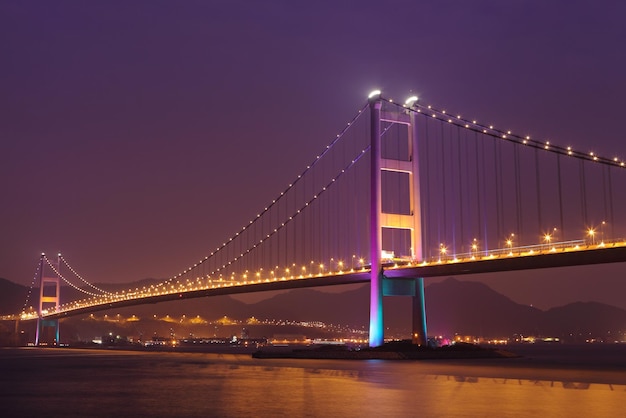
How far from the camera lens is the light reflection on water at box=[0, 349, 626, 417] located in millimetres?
21391

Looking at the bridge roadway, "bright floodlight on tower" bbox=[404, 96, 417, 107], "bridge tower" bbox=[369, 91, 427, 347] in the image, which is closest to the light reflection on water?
the bridge roadway

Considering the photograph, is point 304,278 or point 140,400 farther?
point 304,278

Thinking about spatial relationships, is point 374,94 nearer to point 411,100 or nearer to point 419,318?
point 411,100

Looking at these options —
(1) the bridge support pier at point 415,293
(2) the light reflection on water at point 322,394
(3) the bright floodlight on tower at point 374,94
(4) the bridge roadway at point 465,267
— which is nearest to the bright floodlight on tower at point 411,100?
(3) the bright floodlight on tower at point 374,94

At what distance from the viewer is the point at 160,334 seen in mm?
180250

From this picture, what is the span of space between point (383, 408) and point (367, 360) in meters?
27.8

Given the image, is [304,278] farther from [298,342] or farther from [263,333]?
[263,333]

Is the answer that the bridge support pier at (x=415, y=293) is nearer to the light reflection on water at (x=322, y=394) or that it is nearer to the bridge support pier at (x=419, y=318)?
the bridge support pier at (x=419, y=318)

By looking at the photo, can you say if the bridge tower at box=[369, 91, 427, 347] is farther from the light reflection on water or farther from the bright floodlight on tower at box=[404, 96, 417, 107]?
the light reflection on water

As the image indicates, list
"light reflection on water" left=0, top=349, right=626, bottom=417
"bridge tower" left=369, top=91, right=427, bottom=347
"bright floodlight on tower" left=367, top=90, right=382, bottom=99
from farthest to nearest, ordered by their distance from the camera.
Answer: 1. "bright floodlight on tower" left=367, top=90, right=382, bottom=99
2. "bridge tower" left=369, top=91, right=427, bottom=347
3. "light reflection on water" left=0, top=349, right=626, bottom=417

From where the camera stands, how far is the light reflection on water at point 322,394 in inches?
842

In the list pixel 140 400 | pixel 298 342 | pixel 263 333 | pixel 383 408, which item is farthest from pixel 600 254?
pixel 263 333

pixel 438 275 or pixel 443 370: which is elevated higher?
pixel 438 275

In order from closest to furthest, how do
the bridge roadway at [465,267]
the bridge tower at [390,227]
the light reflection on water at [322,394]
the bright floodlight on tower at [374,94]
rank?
the light reflection on water at [322,394] → the bridge roadway at [465,267] → the bridge tower at [390,227] → the bright floodlight on tower at [374,94]
